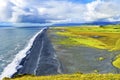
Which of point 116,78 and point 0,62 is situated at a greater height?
point 116,78

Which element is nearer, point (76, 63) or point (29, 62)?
point (76, 63)

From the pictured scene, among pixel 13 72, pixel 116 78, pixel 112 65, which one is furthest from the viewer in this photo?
pixel 112 65

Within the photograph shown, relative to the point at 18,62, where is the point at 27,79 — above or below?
above

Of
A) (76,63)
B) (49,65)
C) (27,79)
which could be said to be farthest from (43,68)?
(27,79)

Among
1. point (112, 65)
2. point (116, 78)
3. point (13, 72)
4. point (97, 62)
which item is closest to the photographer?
point (116, 78)

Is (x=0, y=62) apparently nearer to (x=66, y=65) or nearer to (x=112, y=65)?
(x=66, y=65)

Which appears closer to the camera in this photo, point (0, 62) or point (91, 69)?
point (91, 69)

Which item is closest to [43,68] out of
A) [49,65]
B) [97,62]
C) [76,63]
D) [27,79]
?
[49,65]

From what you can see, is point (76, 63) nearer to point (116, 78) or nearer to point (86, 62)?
point (86, 62)

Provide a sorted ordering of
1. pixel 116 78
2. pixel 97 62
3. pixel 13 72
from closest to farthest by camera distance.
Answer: pixel 116 78, pixel 13 72, pixel 97 62
